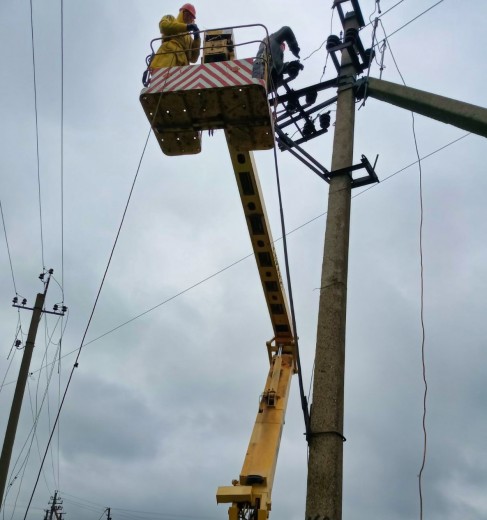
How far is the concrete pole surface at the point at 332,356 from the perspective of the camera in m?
3.73

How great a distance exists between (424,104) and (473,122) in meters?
0.57

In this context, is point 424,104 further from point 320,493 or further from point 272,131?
point 320,493

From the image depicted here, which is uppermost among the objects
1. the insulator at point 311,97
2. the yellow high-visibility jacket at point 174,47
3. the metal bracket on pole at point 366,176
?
the insulator at point 311,97

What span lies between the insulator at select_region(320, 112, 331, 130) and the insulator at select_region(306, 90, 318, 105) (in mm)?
217

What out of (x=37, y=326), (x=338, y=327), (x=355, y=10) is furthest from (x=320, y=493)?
(x=37, y=326)

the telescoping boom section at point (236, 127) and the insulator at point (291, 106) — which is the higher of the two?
the insulator at point (291, 106)

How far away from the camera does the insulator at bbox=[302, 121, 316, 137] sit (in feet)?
22.4

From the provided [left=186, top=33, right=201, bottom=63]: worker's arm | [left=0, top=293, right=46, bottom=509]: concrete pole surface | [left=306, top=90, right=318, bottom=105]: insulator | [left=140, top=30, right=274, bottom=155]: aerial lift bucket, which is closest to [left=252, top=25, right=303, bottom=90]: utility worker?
[left=306, top=90, right=318, bottom=105]: insulator

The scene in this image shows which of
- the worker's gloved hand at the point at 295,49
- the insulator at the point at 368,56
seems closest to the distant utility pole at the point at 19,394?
the worker's gloved hand at the point at 295,49

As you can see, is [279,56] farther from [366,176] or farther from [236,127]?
[366,176]

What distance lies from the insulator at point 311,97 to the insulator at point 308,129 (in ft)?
0.85

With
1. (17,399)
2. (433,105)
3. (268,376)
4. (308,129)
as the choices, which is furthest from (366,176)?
(17,399)

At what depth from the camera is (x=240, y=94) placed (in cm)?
517

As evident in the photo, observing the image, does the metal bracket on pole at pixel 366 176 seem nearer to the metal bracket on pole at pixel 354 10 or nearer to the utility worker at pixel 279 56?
the utility worker at pixel 279 56
